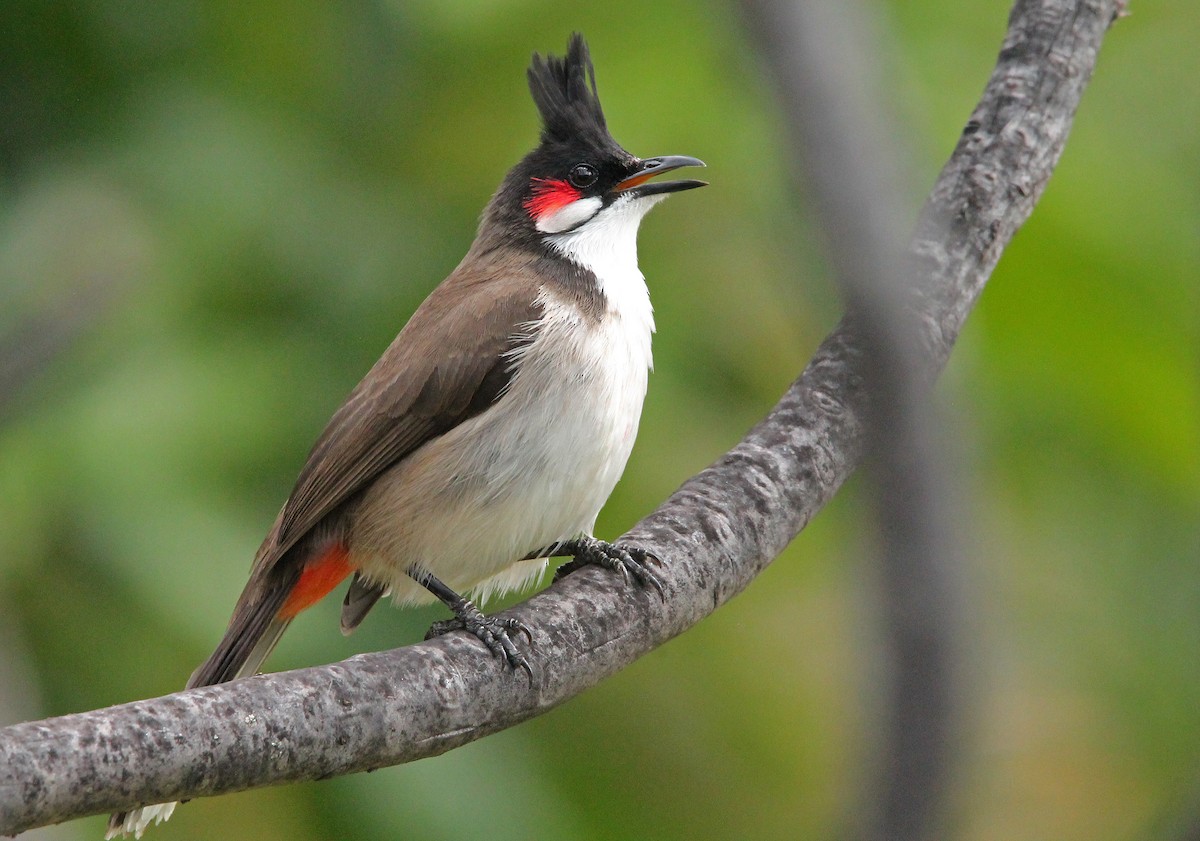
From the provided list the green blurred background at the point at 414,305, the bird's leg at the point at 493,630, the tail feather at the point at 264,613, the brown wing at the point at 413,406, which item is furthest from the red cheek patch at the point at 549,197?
the bird's leg at the point at 493,630

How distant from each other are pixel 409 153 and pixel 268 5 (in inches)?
26.1

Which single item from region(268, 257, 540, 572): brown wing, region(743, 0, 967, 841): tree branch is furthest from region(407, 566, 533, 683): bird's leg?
region(743, 0, 967, 841): tree branch

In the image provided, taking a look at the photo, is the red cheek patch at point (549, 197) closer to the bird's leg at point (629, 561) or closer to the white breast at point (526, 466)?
the white breast at point (526, 466)

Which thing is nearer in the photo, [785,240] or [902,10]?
[785,240]

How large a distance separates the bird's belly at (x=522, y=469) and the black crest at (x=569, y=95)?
0.71 metres

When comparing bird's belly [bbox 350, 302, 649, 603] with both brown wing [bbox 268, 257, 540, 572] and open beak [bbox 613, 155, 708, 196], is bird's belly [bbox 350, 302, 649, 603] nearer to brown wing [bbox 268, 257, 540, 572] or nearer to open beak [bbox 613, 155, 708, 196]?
brown wing [bbox 268, 257, 540, 572]

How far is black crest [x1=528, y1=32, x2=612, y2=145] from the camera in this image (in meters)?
3.43

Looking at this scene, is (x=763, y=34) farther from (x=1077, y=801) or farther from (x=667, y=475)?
(x=1077, y=801)

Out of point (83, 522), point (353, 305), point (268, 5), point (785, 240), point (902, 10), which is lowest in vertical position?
point (83, 522)

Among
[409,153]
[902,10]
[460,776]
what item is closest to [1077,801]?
[460,776]

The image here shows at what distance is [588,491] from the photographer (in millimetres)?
2955

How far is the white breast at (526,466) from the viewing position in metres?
2.92

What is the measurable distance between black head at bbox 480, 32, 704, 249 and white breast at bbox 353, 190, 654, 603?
401 millimetres

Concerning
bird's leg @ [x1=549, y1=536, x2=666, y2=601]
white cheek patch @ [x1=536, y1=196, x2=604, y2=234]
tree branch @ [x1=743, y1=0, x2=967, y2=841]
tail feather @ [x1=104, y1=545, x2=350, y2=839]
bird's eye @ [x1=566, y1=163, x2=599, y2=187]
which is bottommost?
tail feather @ [x1=104, y1=545, x2=350, y2=839]
